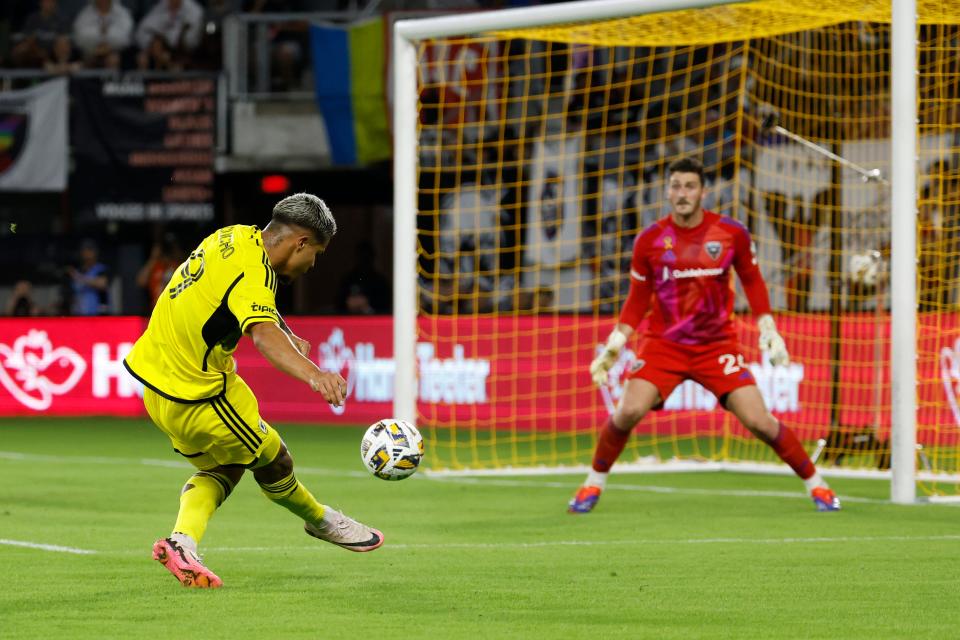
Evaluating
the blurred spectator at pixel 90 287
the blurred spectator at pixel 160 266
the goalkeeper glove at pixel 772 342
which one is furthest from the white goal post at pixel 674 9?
the blurred spectator at pixel 90 287

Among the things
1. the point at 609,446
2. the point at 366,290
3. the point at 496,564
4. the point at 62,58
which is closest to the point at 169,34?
the point at 62,58

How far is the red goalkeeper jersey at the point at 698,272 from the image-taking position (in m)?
10.6

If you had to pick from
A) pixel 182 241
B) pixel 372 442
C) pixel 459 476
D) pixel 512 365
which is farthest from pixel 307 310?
pixel 372 442

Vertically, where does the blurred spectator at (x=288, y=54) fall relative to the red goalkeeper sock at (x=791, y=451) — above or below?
above

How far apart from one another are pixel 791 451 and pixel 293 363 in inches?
193

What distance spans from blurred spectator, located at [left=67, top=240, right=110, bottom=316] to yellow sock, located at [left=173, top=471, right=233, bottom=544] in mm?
14781

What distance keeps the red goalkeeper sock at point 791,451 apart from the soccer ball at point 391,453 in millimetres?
3804

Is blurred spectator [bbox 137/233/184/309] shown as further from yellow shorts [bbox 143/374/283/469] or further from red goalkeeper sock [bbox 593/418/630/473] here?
yellow shorts [bbox 143/374/283/469]

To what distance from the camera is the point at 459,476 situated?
13406 millimetres

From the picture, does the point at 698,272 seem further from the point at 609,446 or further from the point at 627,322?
the point at 609,446

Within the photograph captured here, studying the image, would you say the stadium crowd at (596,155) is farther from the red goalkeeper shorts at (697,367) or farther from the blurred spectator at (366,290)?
the red goalkeeper shorts at (697,367)

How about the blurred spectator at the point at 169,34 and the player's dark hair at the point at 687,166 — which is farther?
the blurred spectator at the point at 169,34

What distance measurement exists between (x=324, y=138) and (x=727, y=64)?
6.90 metres

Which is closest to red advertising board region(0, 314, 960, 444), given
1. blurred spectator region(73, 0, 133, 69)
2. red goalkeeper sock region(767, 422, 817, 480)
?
red goalkeeper sock region(767, 422, 817, 480)
